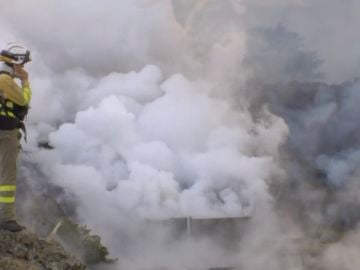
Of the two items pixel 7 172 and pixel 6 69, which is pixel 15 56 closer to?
pixel 6 69

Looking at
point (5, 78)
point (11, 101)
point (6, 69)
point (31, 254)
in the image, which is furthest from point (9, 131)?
point (31, 254)

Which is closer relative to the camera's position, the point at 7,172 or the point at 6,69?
the point at 7,172

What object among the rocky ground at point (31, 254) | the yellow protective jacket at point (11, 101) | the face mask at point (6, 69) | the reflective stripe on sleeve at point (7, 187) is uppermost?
the face mask at point (6, 69)

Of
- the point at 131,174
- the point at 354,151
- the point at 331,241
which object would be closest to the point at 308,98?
the point at 354,151

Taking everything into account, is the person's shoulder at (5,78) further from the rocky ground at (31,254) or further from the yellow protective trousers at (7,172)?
the rocky ground at (31,254)

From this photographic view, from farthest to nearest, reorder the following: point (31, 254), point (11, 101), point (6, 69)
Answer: point (6, 69) < point (11, 101) < point (31, 254)

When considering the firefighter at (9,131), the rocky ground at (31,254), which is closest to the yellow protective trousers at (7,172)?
the firefighter at (9,131)

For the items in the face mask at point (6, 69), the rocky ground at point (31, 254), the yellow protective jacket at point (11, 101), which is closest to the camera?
the rocky ground at point (31, 254)
